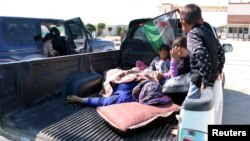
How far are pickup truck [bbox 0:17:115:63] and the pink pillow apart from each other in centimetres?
384

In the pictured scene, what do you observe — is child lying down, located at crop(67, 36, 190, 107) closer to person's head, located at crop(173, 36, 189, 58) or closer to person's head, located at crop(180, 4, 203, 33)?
person's head, located at crop(173, 36, 189, 58)

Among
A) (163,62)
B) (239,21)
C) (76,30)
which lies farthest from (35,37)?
(239,21)

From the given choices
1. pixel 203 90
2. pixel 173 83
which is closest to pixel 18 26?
pixel 173 83

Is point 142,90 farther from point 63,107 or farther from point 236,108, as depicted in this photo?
point 236,108

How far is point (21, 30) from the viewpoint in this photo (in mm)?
7047

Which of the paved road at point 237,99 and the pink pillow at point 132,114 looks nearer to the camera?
the pink pillow at point 132,114

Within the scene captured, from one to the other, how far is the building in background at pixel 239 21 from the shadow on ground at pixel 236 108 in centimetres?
4615

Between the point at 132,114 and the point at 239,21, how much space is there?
53.0 metres

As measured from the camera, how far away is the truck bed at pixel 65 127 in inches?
107

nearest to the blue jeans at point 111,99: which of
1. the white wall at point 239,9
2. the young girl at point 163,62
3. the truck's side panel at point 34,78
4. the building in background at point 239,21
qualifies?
the truck's side panel at point 34,78

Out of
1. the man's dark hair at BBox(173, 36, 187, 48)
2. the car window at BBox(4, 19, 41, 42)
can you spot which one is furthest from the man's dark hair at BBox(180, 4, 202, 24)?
the car window at BBox(4, 19, 41, 42)

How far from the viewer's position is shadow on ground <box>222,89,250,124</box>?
561cm

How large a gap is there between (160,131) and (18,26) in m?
5.21

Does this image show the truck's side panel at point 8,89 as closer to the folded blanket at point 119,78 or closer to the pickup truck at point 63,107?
the pickup truck at point 63,107
